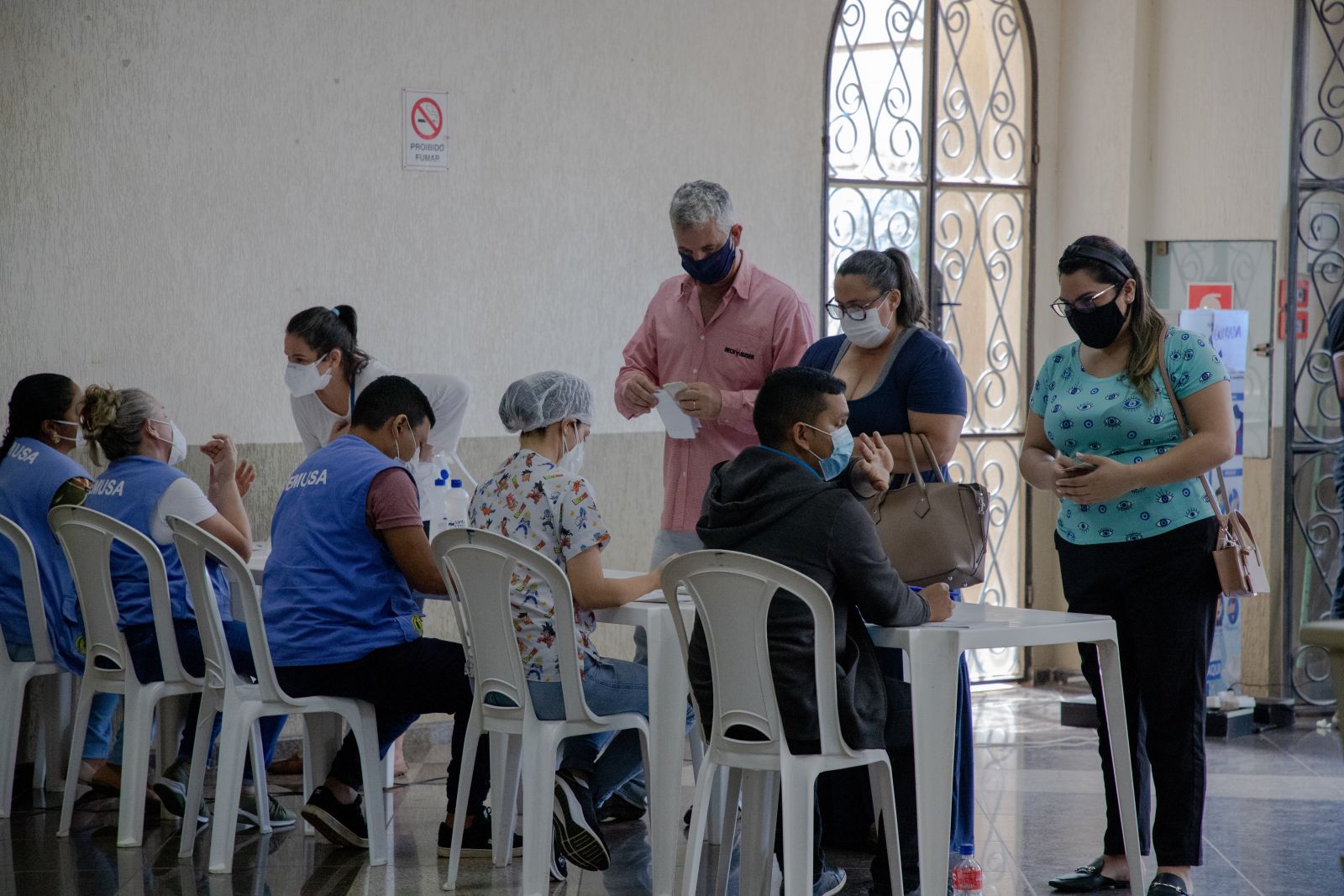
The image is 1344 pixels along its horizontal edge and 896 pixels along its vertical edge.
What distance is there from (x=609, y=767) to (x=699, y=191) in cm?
160

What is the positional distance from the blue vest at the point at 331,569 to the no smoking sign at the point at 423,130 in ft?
7.29

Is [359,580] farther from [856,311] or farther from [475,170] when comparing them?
[475,170]

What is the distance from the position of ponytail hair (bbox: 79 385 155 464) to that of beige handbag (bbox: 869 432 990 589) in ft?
7.40

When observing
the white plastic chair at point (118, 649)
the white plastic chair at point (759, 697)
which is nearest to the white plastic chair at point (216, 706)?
the white plastic chair at point (118, 649)

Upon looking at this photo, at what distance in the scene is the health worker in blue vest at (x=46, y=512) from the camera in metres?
4.52

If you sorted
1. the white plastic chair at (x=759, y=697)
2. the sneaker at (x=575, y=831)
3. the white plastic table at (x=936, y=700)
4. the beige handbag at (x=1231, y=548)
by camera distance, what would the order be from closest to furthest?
the white plastic chair at (x=759, y=697), the white plastic table at (x=936, y=700), the beige handbag at (x=1231, y=548), the sneaker at (x=575, y=831)

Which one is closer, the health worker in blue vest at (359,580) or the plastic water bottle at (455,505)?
the health worker in blue vest at (359,580)

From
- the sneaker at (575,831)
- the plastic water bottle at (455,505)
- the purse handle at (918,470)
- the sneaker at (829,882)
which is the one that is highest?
the purse handle at (918,470)

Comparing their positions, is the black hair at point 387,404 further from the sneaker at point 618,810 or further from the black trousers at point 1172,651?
the black trousers at point 1172,651

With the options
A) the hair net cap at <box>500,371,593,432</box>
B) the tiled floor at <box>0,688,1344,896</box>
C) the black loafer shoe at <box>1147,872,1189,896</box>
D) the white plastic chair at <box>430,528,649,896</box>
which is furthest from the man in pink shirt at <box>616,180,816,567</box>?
the black loafer shoe at <box>1147,872,1189,896</box>

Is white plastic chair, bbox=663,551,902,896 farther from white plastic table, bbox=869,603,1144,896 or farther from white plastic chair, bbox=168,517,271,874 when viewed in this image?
white plastic chair, bbox=168,517,271,874

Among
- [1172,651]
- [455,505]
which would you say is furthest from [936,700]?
[455,505]

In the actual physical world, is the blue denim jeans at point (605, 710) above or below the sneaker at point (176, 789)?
above

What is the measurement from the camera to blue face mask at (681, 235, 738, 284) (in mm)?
4238
